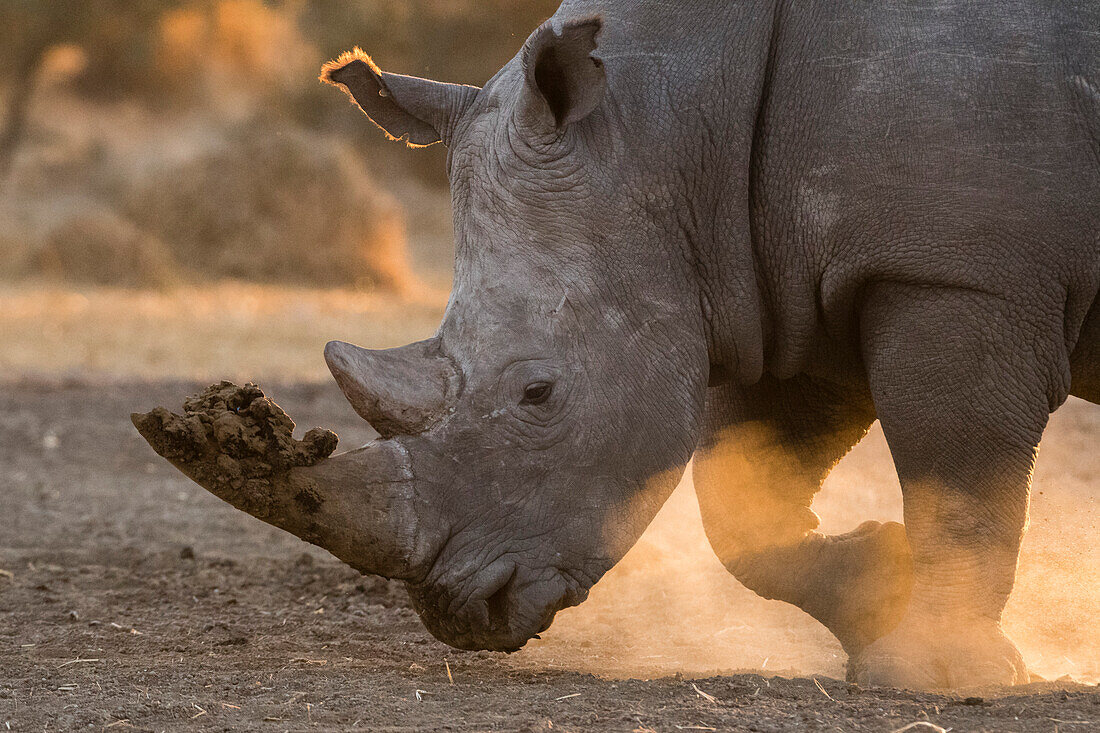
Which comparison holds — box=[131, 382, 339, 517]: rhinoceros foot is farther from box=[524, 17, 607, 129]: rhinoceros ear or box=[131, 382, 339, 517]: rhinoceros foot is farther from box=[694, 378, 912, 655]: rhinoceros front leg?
box=[694, 378, 912, 655]: rhinoceros front leg

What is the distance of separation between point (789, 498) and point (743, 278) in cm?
109

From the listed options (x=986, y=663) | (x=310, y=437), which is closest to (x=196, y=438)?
(x=310, y=437)

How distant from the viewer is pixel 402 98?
4184mm

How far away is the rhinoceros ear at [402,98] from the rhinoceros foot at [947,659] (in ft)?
6.48

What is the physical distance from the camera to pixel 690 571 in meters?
6.11

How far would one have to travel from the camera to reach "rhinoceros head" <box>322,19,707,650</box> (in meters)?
3.69

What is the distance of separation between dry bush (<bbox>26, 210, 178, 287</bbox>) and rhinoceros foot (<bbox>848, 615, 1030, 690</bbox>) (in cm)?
1476

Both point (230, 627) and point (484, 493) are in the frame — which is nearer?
point (484, 493)

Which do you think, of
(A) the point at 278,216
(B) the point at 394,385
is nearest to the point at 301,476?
(B) the point at 394,385

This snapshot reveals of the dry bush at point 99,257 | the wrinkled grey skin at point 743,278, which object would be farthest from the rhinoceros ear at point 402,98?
the dry bush at point 99,257

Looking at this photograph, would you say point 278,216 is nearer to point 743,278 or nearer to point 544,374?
point 743,278

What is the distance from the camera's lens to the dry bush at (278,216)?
61.4 ft

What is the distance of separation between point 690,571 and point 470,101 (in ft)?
8.95

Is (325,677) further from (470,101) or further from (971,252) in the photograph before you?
(971,252)
